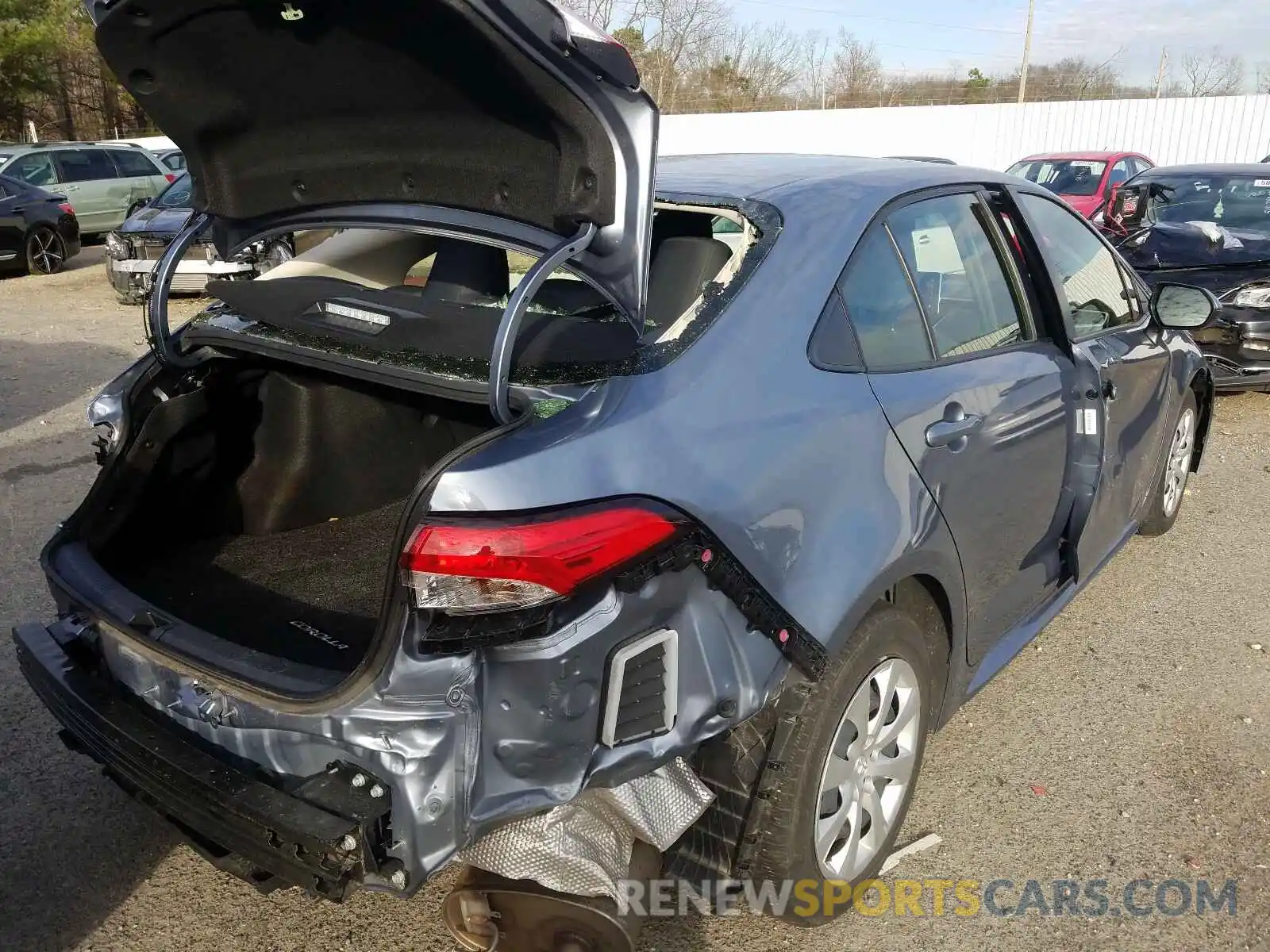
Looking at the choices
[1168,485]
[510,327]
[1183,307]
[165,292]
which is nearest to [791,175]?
[510,327]

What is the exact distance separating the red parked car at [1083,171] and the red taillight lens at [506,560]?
13459mm

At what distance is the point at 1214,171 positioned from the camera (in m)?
9.00

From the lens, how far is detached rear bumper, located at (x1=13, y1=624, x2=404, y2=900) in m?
1.76

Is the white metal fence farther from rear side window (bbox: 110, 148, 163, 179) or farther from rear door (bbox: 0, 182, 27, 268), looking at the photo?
rear door (bbox: 0, 182, 27, 268)

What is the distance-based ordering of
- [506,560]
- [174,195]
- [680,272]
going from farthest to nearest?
[174,195] → [680,272] → [506,560]

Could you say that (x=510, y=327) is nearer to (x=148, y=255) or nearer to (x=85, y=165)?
(x=148, y=255)

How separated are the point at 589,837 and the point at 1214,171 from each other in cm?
955

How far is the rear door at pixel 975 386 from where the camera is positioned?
2459 millimetres

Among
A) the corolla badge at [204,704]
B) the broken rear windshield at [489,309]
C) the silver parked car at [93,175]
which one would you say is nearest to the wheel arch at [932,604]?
the broken rear windshield at [489,309]

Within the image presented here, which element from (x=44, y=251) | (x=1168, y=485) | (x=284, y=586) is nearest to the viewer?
(x=284, y=586)

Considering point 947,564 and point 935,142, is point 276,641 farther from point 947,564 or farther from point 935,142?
point 935,142

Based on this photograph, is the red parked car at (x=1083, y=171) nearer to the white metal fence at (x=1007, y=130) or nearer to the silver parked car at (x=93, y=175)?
the white metal fence at (x=1007, y=130)

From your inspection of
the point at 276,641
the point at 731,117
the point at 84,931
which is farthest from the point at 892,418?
the point at 731,117

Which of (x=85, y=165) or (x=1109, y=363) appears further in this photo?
(x=85, y=165)
